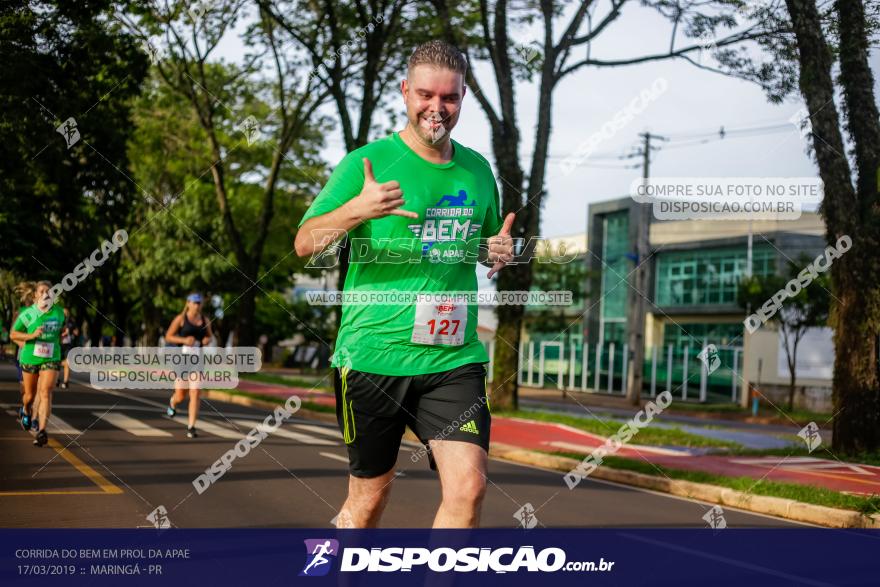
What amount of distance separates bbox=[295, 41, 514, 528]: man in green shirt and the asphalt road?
3.44m

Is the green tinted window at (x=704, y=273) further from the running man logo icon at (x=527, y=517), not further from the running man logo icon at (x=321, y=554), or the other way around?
the running man logo icon at (x=321, y=554)

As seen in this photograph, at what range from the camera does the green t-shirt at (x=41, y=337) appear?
11219 mm

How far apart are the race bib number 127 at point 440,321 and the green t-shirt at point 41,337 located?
8.78 metres

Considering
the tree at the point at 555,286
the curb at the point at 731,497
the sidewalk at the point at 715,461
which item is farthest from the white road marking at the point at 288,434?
the tree at the point at 555,286

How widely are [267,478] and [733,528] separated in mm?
4277

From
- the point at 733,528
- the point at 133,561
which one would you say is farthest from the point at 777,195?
the point at 133,561

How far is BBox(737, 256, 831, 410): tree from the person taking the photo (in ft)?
96.5

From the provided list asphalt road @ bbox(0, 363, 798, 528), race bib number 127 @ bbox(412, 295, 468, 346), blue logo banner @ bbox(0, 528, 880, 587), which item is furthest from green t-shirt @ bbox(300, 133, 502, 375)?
asphalt road @ bbox(0, 363, 798, 528)

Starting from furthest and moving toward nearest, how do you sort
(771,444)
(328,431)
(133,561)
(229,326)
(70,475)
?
(229,326) < (771,444) < (328,431) < (70,475) < (133,561)

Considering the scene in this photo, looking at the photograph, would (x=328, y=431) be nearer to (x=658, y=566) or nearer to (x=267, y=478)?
(x=267, y=478)

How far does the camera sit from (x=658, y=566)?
233 inches

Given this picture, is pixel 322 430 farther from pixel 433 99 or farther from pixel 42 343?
pixel 433 99

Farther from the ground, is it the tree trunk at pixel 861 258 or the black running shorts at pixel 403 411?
the tree trunk at pixel 861 258

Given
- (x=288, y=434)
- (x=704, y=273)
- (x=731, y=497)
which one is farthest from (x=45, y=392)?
(x=704, y=273)
